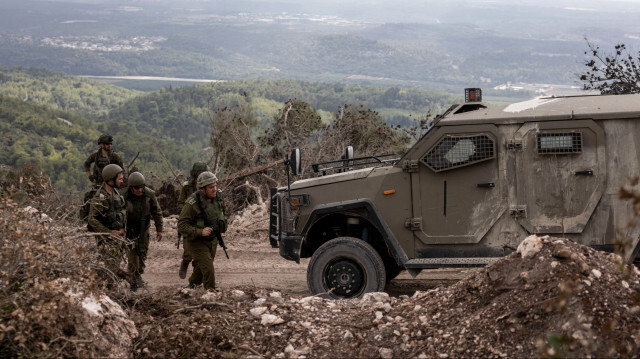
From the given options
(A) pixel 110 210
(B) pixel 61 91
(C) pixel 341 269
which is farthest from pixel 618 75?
(B) pixel 61 91

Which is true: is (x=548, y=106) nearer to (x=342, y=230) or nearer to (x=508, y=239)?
(x=508, y=239)

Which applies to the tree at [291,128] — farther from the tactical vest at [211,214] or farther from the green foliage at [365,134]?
the tactical vest at [211,214]

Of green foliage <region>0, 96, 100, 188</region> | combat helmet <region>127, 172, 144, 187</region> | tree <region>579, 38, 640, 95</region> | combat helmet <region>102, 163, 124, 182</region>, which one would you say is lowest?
green foliage <region>0, 96, 100, 188</region>

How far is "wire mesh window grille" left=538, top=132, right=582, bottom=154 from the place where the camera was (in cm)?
743

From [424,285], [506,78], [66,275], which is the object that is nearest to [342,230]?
[424,285]

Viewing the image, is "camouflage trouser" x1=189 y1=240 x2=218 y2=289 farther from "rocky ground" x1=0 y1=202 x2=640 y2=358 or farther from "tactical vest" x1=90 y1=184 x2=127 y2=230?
"tactical vest" x1=90 y1=184 x2=127 y2=230

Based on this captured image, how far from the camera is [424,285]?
370 inches

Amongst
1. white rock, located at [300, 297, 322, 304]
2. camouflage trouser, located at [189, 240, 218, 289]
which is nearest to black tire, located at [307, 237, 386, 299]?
white rock, located at [300, 297, 322, 304]

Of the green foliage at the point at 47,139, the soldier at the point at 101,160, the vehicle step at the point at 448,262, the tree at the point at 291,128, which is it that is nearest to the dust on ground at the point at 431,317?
the vehicle step at the point at 448,262

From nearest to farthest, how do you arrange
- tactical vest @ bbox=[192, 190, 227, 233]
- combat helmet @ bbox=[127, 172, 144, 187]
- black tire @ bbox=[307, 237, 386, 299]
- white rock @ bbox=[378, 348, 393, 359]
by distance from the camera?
white rock @ bbox=[378, 348, 393, 359] → black tire @ bbox=[307, 237, 386, 299] → tactical vest @ bbox=[192, 190, 227, 233] → combat helmet @ bbox=[127, 172, 144, 187]

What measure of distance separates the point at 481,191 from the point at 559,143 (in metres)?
0.92

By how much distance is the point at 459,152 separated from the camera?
7.70 metres

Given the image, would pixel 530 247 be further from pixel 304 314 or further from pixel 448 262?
pixel 304 314

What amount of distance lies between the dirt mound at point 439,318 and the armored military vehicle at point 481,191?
99 centimetres
